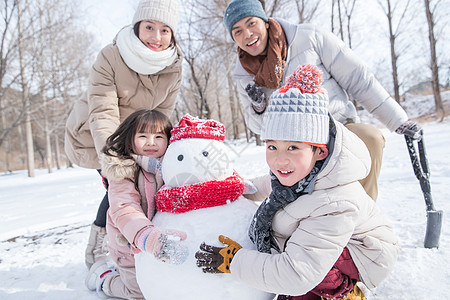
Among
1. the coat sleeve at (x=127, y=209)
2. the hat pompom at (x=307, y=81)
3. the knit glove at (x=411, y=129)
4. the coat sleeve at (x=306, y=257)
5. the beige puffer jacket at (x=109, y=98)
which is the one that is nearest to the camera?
the coat sleeve at (x=306, y=257)

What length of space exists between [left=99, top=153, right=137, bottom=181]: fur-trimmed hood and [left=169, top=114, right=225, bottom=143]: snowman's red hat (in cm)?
24

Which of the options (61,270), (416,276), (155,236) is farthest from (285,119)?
(61,270)

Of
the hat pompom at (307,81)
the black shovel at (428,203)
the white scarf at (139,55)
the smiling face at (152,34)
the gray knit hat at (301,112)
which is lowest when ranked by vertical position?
the black shovel at (428,203)

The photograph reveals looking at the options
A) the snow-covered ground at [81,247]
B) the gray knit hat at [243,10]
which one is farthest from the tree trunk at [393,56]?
the gray knit hat at [243,10]

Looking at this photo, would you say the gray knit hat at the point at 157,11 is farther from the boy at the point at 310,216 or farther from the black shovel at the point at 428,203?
the black shovel at the point at 428,203

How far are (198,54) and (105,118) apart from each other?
763 cm

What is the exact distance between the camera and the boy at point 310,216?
967mm

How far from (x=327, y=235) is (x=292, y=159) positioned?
0.28 metres

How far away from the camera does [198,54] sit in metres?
8.85

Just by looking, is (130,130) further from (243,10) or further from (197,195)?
(243,10)

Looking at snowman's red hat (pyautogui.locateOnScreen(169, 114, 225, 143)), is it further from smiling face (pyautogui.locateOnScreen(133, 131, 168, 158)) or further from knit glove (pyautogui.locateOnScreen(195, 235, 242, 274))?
knit glove (pyautogui.locateOnScreen(195, 235, 242, 274))

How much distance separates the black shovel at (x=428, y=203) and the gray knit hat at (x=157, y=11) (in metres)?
1.72

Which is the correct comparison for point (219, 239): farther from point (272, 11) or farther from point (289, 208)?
point (272, 11)

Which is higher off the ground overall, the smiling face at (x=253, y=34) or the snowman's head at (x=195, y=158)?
the smiling face at (x=253, y=34)
